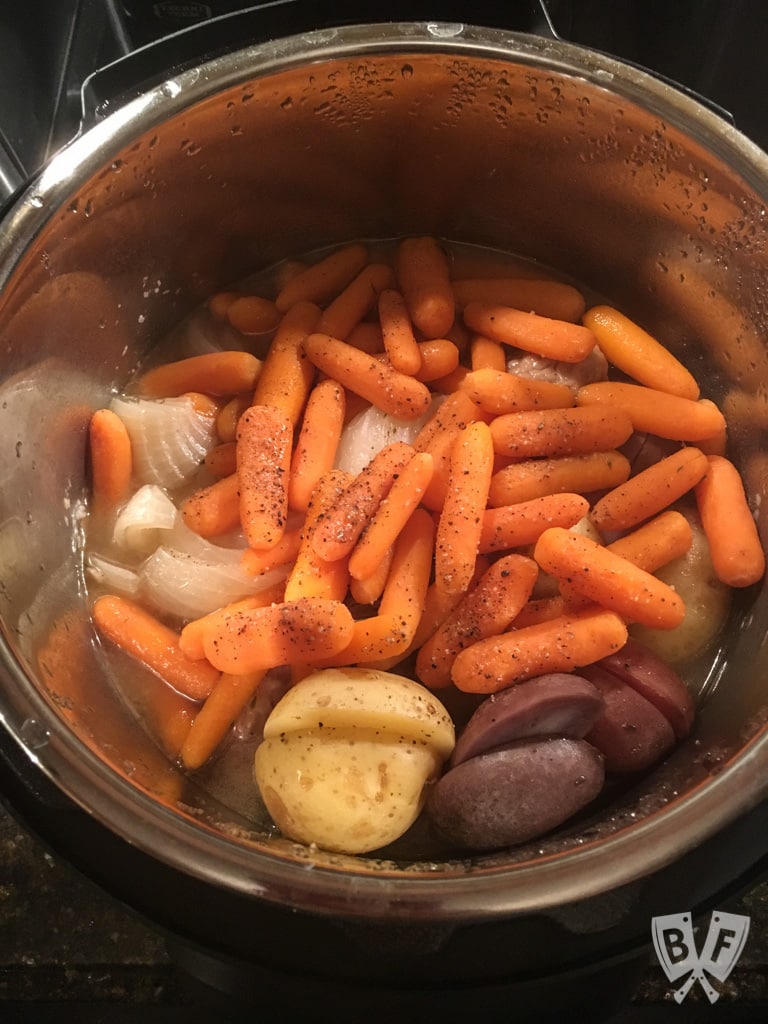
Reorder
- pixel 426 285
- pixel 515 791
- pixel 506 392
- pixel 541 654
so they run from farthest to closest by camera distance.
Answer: pixel 426 285
pixel 506 392
pixel 541 654
pixel 515 791

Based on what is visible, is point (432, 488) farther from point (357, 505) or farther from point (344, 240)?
point (344, 240)

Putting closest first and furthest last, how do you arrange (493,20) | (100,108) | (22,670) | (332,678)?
(22,670) → (332,678) → (100,108) → (493,20)

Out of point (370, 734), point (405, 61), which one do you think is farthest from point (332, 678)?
point (405, 61)

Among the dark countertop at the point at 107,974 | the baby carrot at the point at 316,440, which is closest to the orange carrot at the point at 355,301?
the baby carrot at the point at 316,440

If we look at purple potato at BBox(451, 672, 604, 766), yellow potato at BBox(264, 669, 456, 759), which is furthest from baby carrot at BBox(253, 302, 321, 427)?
purple potato at BBox(451, 672, 604, 766)

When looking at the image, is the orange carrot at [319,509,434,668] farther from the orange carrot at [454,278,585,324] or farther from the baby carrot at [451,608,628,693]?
the orange carrot at [454,278,585,324]

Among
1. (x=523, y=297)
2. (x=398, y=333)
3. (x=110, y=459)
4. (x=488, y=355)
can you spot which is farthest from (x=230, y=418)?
(x=523, y=297)

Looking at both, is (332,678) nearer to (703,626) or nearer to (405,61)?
(703,626)
